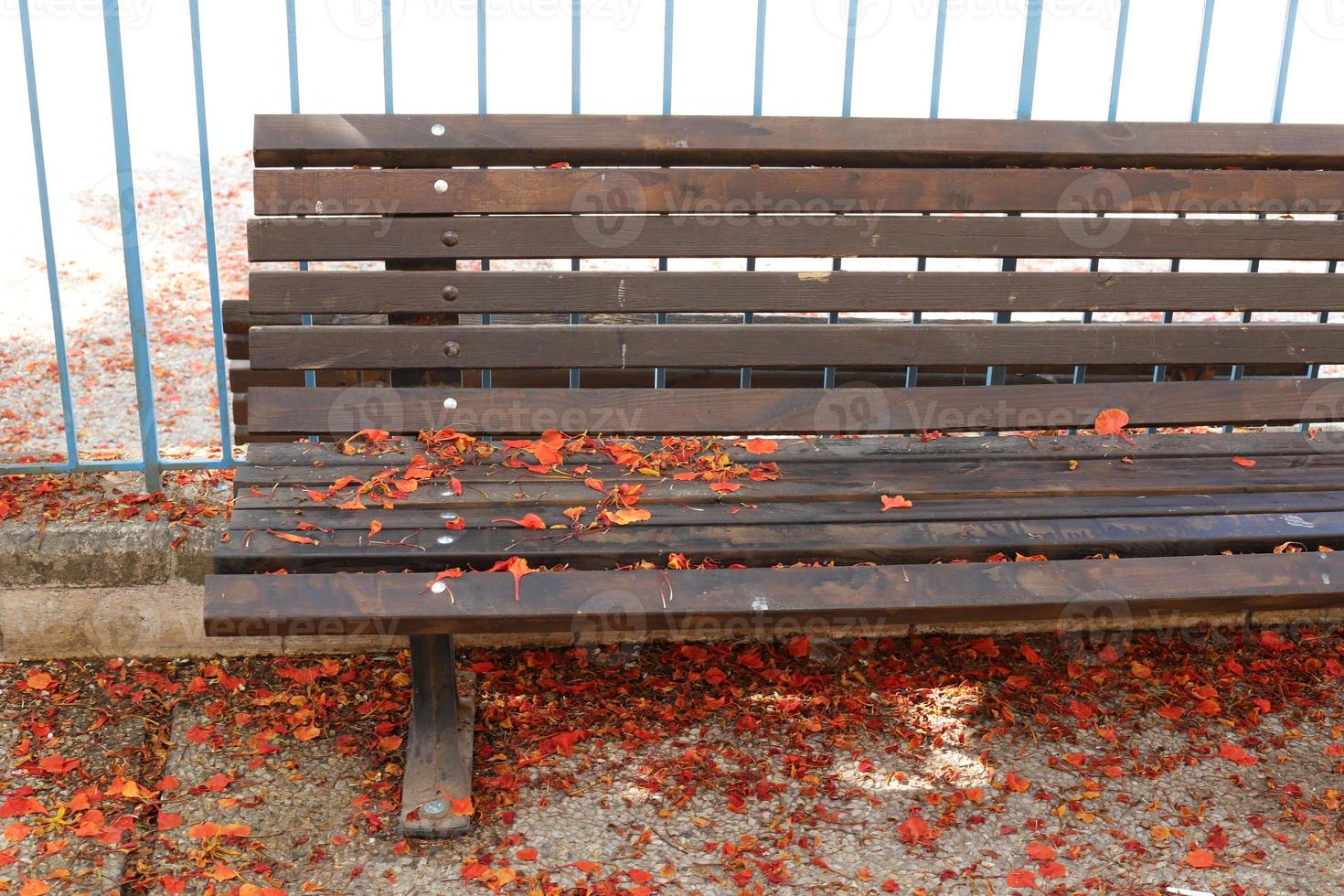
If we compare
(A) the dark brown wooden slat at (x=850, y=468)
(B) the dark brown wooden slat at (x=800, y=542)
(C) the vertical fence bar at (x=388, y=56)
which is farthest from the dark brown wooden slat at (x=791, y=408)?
(C) the vertical fence bar at (x=388, y=56)

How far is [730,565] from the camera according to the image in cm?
201

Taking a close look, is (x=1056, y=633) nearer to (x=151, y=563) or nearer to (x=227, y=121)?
(x=151, y=563)

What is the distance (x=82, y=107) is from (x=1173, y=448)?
8.02 meters

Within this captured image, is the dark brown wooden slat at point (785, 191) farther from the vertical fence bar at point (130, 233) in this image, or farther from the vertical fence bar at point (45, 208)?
the vertical fence bar at point (45, 208)

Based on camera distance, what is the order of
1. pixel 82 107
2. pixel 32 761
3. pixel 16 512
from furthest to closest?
pixel 82 107 → pixel 16 512 → pixel 32 761

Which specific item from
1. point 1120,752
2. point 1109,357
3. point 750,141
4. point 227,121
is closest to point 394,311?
point 750,141

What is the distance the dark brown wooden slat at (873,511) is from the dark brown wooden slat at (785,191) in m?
0.69

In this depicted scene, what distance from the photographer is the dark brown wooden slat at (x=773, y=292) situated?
7.73ft

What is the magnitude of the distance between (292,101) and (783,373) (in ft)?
4.47

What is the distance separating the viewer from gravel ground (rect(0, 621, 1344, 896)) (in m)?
2.04

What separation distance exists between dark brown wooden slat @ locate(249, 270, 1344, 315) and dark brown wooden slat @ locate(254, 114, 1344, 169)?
0.85 ft

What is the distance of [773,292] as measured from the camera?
8.09 feet

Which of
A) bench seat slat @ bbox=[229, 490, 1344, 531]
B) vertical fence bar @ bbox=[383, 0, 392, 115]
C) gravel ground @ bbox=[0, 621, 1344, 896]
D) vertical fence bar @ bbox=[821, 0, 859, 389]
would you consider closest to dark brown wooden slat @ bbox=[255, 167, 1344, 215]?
vertical fence bar @ bbox=[821, 0, 859, 389]

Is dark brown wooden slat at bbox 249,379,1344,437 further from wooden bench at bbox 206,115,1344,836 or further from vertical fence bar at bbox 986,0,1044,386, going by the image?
vertical fence bar at bbox 986,0,1044,386
